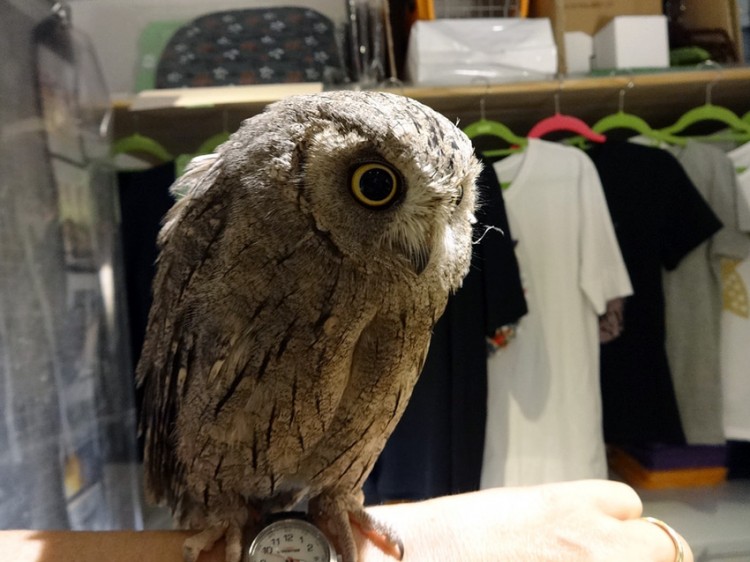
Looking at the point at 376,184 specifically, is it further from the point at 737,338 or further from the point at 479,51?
the point at 737,338

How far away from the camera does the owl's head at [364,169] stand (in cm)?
55

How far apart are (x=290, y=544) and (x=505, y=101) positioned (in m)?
1.32

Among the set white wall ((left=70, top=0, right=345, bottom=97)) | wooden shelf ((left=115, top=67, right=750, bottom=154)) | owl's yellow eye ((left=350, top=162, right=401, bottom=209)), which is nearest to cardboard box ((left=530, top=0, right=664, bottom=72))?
wooden shelf ((left=115, top=67, right=750, bottom=154))

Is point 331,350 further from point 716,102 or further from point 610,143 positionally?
point 716,102

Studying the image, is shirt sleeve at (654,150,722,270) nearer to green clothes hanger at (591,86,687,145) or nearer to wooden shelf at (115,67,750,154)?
green clothes hanger at (591,86,687,145)

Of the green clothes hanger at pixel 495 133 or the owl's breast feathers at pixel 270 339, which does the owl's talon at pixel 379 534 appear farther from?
the green clothes hanger at pixel 495 133

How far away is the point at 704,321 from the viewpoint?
4.89 feet

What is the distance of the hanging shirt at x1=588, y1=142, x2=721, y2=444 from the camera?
1461 mm

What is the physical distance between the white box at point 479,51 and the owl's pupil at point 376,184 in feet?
3.14

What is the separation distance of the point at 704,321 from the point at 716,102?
764 mm

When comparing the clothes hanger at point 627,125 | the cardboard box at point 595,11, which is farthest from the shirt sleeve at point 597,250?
the cardboard box at point 595,11

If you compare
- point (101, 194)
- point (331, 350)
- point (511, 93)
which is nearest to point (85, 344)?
point (101, 194)

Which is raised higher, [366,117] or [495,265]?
[366,117]

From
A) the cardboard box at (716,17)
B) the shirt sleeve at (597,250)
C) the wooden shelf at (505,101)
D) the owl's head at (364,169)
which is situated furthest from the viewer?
the cardboard box at (716,17)
